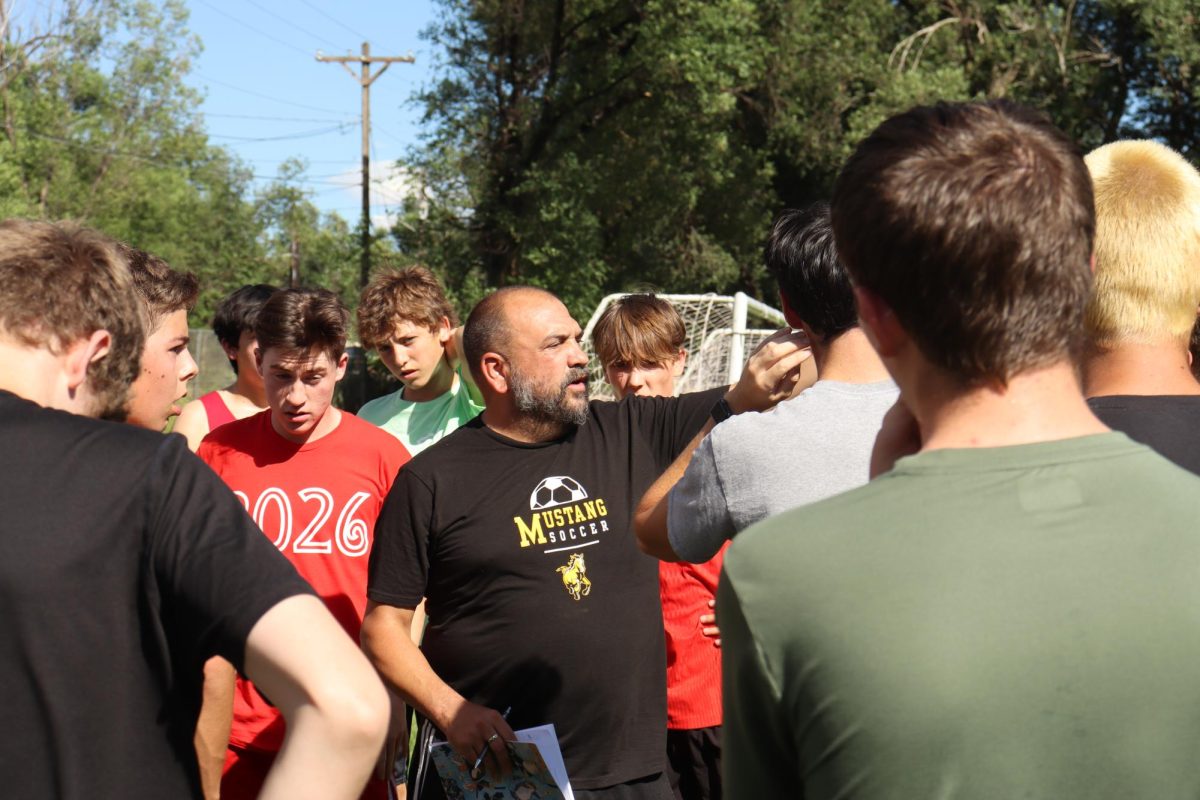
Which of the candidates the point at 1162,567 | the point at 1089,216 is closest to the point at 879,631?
the point at 1162,567

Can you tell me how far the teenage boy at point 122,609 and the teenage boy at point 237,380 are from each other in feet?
9.51

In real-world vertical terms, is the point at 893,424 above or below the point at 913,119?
below

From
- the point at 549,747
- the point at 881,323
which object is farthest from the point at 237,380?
the point at 881,323

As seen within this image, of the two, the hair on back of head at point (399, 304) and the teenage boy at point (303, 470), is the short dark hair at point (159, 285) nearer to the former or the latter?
the teenage boy at point (303, 470)

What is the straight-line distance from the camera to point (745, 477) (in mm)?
2254

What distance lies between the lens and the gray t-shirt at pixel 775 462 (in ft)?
7.36

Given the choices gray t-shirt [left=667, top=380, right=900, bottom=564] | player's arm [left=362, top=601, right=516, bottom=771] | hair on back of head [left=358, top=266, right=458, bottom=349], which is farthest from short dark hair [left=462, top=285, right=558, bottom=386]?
gray t-shirt [left=667, top=380, right=900, bottom=564]

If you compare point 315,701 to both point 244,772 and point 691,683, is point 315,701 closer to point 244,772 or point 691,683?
point 244,772

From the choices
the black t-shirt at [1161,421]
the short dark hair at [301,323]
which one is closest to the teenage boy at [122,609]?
Answer: the black t-shirt at [1161,421]

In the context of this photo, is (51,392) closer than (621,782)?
Yes

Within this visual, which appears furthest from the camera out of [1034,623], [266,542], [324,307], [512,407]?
[324,307]

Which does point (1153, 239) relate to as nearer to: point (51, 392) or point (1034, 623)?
point (1034, 623)

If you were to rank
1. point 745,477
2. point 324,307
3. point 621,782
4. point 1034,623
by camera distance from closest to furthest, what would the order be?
point 1034,623 → point 745,477 → point 621,782 → point 324,307

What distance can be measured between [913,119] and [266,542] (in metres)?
1.13
